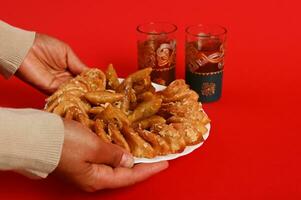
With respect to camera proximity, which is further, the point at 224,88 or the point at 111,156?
the point at 224,88

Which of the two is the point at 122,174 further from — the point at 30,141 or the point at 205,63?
the point at 205,63

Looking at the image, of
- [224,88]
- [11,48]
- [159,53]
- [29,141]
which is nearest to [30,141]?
[29,141]

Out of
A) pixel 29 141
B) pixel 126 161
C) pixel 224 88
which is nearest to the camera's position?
pixel 29 141

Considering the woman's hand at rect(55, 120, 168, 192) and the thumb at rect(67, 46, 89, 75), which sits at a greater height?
the thumb at rect(67, 46, 89, 75)

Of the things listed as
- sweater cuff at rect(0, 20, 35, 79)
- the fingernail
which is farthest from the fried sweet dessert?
sweater cuff at rect(0, 20, 35, 79)

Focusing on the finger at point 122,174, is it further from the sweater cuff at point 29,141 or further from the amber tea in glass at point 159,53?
the amber tea in glass at point 159,53

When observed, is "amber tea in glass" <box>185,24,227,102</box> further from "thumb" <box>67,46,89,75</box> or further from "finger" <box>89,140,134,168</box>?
"finger" <box>89,140,134,168</box>
